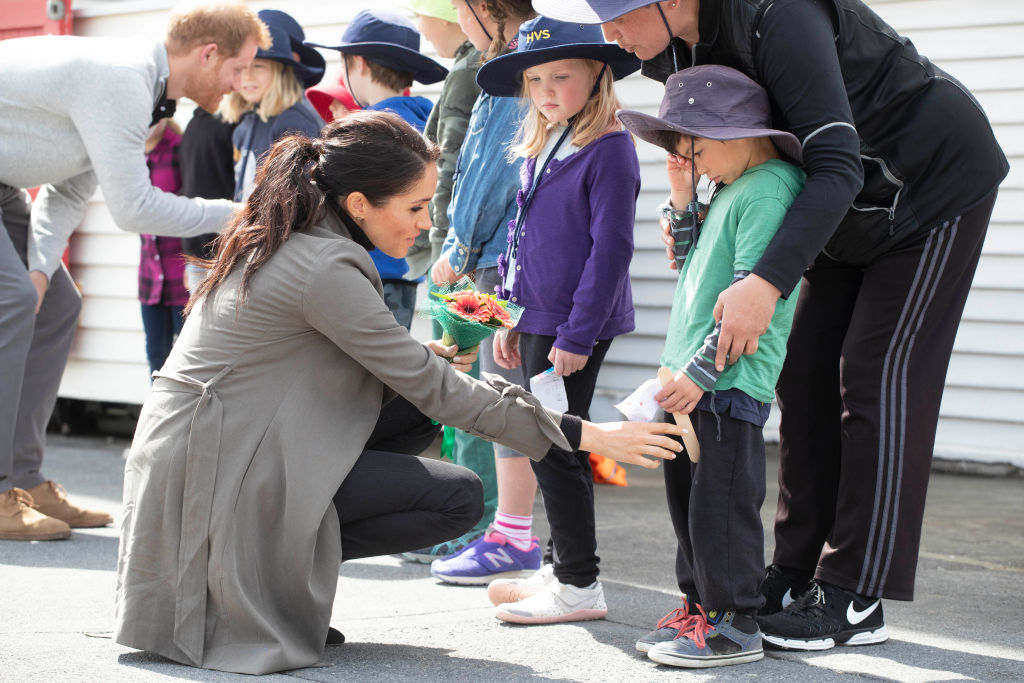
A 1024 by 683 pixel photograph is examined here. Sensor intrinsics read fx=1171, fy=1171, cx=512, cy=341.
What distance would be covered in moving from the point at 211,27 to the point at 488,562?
6.94ft

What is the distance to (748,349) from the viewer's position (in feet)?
8.36

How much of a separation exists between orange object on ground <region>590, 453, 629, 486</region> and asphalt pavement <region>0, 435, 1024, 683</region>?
85 cm

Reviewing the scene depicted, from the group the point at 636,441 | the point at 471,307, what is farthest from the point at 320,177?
the point at 636,441

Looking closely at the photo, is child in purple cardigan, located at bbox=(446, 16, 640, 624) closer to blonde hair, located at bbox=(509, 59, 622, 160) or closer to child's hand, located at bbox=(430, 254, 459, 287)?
blonde hair, located at bbox=(509, 59, 622, 160)

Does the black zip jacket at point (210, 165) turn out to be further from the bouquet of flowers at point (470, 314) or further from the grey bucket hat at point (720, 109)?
the grey bucket hat at point (720, 109)

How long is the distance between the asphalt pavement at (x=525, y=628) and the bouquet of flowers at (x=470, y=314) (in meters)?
0.77

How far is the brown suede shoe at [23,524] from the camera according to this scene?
406 centimetres

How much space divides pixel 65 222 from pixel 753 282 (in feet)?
9.02

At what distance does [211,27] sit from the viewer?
4.14 m

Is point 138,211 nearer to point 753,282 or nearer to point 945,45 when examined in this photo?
point 753,282

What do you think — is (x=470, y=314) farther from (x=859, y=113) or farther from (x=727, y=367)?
(x=859, y=113)

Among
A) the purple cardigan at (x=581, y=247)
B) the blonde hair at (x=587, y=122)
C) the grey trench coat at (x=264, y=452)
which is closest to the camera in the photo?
the grey trench coat at (x=264, y=452)

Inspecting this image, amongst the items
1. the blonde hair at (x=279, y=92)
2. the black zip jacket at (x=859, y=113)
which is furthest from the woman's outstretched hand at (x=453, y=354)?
the blonde hair at (x=279, y=92)

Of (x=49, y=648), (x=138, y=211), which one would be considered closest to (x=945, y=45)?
(x=138, y=211)
